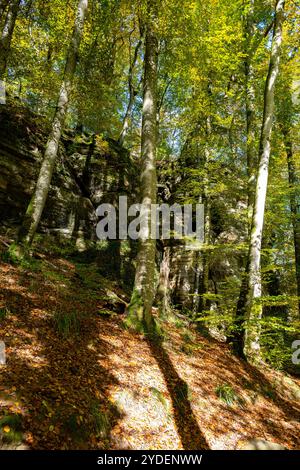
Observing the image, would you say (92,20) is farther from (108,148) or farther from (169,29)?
(108,148)

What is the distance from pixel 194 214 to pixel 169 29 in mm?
8809

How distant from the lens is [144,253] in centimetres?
730

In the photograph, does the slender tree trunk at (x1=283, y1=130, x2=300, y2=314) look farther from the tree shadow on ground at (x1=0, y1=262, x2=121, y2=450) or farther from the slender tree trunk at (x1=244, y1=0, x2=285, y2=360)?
the tree shadow on ground at (x1=0, y1=262, x2=121, y2=450)

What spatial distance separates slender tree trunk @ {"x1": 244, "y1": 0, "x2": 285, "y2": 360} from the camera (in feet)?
24.7

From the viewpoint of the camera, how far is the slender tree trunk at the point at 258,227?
751cm

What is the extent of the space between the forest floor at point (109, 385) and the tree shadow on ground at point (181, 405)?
0.02 meters

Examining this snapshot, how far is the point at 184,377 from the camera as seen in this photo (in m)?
5.91

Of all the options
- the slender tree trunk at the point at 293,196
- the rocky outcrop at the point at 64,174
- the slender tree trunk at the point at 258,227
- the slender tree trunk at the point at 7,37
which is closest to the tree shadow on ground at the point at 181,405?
the slender tree trunk at the point at 258,227

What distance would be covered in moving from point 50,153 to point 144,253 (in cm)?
432

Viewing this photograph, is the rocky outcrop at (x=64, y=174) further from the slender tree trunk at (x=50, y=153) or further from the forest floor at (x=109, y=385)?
the forest floor at (x=109, y=385)

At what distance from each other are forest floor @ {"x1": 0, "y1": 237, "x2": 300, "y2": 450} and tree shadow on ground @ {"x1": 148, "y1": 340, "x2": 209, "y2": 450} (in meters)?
0.02

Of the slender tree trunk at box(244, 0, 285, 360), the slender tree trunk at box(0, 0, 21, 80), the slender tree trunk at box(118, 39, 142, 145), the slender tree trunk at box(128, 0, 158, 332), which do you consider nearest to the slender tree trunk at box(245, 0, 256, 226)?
the slender tree trunk at box(244, 0, 285, 360)
